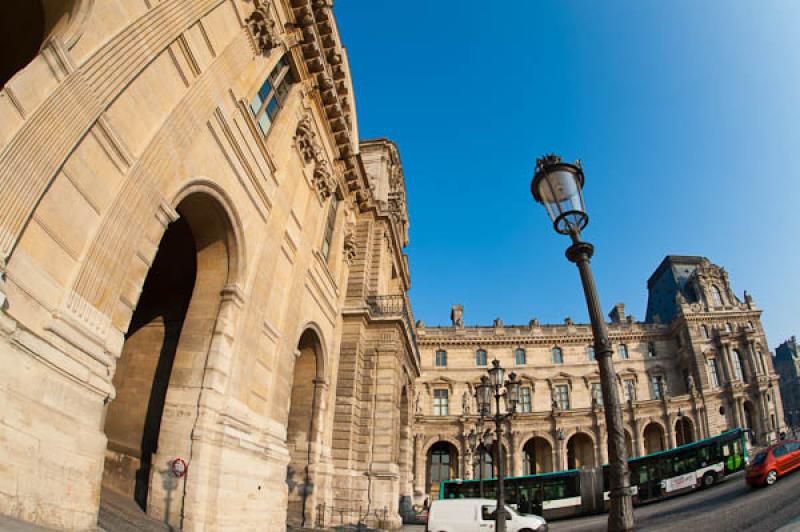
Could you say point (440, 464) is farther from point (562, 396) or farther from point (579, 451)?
point (562, 396)

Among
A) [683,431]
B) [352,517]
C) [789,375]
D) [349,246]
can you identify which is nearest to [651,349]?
[683,431]

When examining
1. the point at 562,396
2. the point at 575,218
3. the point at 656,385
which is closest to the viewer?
the point at 575,218

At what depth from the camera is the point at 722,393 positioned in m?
47.2

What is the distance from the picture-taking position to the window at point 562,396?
161 feet

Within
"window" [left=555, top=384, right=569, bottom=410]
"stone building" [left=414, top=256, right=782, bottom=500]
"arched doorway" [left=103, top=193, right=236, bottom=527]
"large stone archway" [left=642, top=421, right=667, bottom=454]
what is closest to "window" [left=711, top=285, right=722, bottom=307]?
"stone building" [left=414, top=256, right=782, bottom=500]

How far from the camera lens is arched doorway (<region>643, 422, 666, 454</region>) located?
1854 inches

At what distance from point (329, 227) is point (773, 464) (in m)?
20.3

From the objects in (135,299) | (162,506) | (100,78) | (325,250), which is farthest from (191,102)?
(325,250)

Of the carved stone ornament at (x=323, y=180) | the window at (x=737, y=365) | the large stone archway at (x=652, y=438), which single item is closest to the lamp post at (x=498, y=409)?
the carved stone ornament at (x=323, y=180)

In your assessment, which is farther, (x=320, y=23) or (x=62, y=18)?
(x=320, y=23)

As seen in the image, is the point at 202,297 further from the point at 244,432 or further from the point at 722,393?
the point at 722,393

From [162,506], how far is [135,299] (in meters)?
4.34

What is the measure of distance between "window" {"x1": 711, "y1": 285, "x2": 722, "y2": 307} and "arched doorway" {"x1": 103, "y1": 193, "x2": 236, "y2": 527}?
185ft

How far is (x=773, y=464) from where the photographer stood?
19.2 meters
